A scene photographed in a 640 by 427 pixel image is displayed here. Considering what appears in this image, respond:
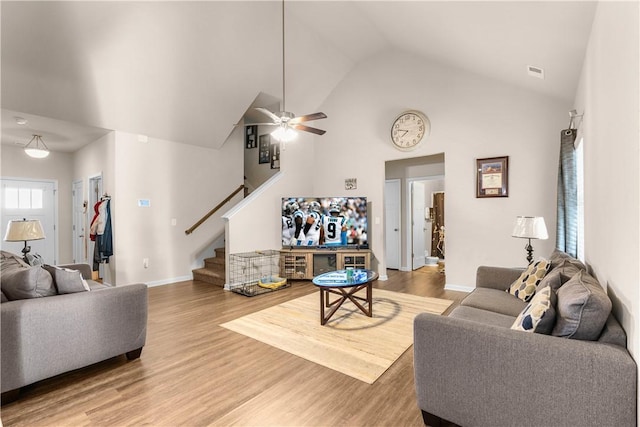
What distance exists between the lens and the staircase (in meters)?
5.11

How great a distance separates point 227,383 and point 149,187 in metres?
4.10

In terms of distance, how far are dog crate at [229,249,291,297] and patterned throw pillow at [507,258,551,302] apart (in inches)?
128

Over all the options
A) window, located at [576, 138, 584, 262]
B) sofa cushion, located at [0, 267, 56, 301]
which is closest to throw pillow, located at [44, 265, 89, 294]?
sofa cushion, located at [0, 267, 56, 301]

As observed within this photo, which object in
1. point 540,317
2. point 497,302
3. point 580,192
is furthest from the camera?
point 580,192

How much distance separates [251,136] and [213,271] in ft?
11.5

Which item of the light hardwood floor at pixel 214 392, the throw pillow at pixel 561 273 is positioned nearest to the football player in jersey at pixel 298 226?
the light hardwood floor at pixel 214 392

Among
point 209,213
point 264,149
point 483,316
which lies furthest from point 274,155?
point 483,316

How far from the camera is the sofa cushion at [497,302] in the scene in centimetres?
241

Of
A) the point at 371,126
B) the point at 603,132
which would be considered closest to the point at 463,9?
the point at 603,132

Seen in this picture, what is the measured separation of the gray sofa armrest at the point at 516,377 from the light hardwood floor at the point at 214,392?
38 centimetres

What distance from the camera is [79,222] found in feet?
20.5

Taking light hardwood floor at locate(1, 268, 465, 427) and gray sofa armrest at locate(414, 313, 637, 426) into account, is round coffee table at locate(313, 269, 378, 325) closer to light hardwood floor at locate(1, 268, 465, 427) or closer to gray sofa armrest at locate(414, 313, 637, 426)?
light hardwood floor at locate(1, 268, 465, 427)

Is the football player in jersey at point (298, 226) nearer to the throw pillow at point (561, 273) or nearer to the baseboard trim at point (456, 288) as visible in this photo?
the baseboard trim at point (456, 288)

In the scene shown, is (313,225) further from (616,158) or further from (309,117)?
(616,158)
